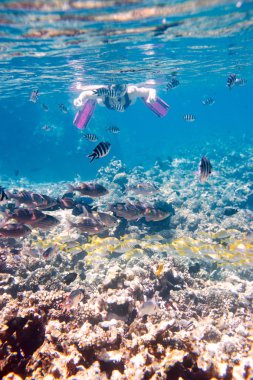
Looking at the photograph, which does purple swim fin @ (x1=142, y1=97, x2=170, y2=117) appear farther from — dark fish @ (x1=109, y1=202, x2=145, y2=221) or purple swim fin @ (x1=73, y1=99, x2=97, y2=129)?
dark fish @ (x1=109, y1=202, x2=145, y2=221)

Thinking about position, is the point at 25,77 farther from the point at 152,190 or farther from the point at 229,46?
the point at 152,190

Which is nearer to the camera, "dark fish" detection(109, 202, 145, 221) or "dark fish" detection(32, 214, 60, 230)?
"dark fish" detection(32, 214, 60, 230)

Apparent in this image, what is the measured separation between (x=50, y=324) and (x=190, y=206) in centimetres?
1266

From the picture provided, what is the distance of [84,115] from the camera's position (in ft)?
45.0

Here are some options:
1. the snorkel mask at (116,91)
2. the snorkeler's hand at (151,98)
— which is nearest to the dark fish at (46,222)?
the snorkel mask at (116,91)

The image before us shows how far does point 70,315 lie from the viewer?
528cm

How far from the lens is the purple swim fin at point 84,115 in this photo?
13.6 meters

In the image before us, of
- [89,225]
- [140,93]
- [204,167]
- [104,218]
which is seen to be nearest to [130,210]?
[104,218]

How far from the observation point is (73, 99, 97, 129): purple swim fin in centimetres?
1358

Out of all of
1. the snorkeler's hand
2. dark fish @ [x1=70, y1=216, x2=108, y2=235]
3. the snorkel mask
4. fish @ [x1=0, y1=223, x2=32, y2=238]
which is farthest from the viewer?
the snorkeler's hand

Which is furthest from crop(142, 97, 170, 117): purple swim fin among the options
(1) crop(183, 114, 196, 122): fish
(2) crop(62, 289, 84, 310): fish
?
(2) crop(62, 289, 84, 310): fish

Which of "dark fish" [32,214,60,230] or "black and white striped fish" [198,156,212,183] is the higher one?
"black and white striped fish" [198,156,212,183]

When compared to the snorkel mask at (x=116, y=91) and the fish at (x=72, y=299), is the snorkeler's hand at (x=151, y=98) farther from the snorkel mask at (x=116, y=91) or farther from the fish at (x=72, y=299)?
the fish at (x=72, y=299)

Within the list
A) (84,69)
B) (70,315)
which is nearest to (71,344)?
(70,315)
